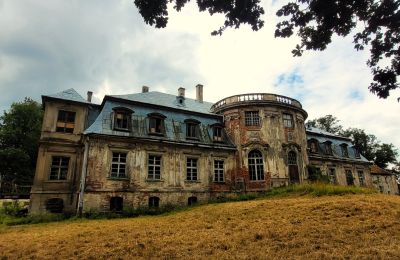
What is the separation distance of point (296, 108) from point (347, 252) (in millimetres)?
18721

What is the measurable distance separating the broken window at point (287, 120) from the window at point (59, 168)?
16983mm

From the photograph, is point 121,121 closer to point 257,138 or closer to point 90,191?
point 90,191

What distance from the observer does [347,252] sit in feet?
20.3

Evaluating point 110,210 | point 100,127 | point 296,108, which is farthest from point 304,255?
point 296,108

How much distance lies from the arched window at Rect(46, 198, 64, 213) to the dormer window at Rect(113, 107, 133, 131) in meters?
6.27

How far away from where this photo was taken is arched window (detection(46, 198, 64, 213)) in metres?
18.1

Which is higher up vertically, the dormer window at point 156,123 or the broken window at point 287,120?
the broken window at point 287,120

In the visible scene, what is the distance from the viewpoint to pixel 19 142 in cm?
3191

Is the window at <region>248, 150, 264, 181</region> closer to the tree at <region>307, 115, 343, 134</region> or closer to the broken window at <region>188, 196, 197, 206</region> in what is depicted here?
the broken window at <region>188, 196, 197, 206</region>

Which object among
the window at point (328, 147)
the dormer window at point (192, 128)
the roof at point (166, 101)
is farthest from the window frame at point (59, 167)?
the window at point (328, 147)

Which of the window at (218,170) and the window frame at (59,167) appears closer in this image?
the window frame at (59,167)

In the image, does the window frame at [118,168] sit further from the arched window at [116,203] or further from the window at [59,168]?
the window at [59,168]

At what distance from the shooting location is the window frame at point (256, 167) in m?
21.5

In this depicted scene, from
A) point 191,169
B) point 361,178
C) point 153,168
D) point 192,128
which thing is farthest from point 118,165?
point 361,178
